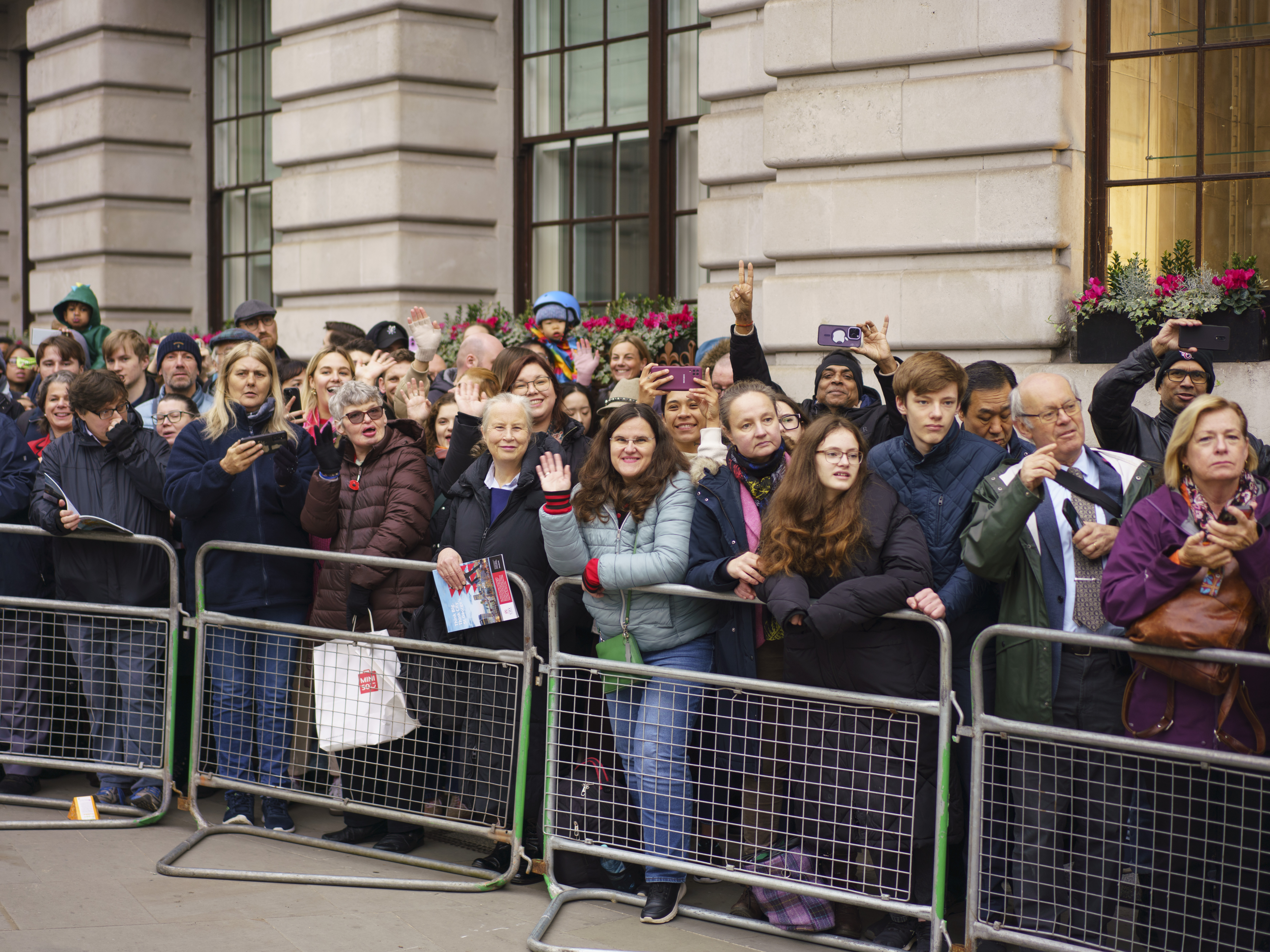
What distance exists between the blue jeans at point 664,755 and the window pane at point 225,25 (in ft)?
39.6

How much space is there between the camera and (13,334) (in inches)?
708

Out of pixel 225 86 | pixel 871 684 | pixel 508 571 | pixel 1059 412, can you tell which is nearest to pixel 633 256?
pixel 225 86

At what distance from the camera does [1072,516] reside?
4859 millimetres

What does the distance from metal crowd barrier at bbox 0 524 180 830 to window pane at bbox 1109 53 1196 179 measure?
5866 mm

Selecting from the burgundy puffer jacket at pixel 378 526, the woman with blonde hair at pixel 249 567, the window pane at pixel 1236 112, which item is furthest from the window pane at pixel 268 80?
the window pane at pixel 1236 112

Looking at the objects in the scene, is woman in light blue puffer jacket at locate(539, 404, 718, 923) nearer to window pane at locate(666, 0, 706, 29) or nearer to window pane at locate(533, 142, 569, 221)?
window pane at locate(666, 0, 706, 29)

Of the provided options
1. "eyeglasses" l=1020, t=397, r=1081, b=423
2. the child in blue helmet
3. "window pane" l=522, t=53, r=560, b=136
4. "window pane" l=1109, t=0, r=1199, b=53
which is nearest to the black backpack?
"eyeglasses" l=1020, t=397, r=1081, b=423

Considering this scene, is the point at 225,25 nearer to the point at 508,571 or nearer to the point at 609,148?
the point at 609,148

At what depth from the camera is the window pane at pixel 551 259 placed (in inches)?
482

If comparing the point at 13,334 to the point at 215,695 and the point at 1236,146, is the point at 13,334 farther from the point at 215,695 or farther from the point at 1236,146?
the point at 1236,146

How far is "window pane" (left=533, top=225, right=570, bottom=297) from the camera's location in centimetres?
1223

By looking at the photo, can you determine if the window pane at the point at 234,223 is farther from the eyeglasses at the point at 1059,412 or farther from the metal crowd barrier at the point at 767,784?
the eyeglasses at the point at 1059,412

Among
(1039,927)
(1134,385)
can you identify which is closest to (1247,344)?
(1134,385)

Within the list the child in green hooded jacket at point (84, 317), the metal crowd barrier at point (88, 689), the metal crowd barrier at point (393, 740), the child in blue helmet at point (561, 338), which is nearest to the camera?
the metal crowd barrier at point (393, 740)
